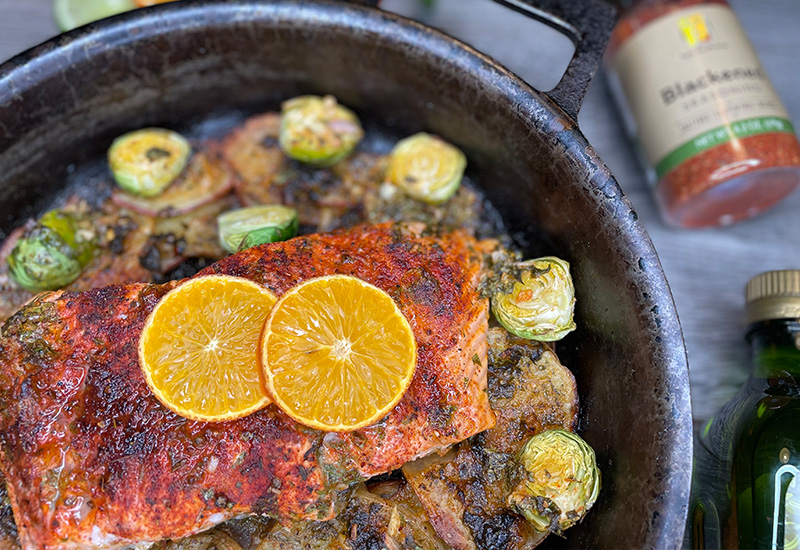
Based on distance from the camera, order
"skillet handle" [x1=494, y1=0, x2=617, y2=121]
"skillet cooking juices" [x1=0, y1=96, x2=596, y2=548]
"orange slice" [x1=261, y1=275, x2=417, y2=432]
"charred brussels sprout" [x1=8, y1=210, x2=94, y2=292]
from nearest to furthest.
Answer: "orange slice" [x1=261, y1=275, x2=417, y2=432]
"skillet cooking juices" [x1=0, y1=96, x2=596, y2=548]
"skillet handle" [x1=494, y1=0, x2=617, y2=121]
"charred brussels sprout" [x1=8, y1=210, x2=94, y2=292]

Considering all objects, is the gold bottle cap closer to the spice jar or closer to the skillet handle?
the spice jar

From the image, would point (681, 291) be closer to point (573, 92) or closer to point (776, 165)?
point (776, 165)

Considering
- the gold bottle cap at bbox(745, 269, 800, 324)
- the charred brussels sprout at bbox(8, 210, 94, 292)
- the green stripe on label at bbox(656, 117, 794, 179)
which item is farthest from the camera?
the green stripe on label at bbox(656, 117, 794, 179)

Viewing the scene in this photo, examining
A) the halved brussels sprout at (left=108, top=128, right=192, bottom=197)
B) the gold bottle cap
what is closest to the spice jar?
the gold bottle cap

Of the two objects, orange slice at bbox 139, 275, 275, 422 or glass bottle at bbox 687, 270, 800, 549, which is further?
glass bottle at bbox 687, 270, 800, 549

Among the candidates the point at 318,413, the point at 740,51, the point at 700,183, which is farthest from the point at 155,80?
the point at 740,51

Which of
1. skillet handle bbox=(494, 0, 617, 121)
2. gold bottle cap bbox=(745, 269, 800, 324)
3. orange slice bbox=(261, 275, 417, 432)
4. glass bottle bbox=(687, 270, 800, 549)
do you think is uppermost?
skillet handle bbox=(494, 0, 617, 121)

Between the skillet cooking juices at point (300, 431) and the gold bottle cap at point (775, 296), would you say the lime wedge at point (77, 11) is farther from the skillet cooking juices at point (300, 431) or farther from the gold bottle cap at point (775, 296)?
the gold bottle cap at point (775, 296)

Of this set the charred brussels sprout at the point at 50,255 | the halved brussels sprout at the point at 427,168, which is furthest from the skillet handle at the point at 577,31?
the charred brussels sprout at the point at 50,255
